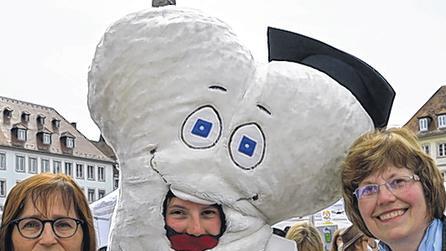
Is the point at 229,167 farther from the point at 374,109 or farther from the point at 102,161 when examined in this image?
the point at 102,161

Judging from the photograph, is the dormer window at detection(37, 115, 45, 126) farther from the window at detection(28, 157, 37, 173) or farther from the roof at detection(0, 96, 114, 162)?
the window at detection(28, 157, 37, 173)

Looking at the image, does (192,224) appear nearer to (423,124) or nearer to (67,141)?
(423,124)

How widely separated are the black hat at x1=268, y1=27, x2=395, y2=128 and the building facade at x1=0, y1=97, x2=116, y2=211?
37.0 m

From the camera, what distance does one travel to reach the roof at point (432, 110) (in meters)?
40.1

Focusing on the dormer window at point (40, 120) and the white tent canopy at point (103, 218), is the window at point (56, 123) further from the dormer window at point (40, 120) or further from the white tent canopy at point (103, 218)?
the white tent canopy at point (103, 218)

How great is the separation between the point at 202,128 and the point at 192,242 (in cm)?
47

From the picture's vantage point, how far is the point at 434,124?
4009 cm

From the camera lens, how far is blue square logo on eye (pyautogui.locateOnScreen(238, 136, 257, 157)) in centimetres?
312

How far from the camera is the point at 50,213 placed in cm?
292

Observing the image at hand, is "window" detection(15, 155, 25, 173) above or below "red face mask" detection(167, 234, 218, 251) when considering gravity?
below

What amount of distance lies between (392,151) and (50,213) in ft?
4.34

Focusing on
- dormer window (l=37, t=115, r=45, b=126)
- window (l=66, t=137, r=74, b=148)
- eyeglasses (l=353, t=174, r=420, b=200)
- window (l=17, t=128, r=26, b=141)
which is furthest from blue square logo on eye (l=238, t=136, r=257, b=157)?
window (l=66, t=137, r=74, b=148)

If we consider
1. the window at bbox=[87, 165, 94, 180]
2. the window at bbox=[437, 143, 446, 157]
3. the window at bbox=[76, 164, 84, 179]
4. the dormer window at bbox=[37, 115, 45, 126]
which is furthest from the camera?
the window at bbox=[87, 165, 94, 180]

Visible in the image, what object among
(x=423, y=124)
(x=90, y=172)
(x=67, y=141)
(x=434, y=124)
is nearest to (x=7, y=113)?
(x=67, y=141)
